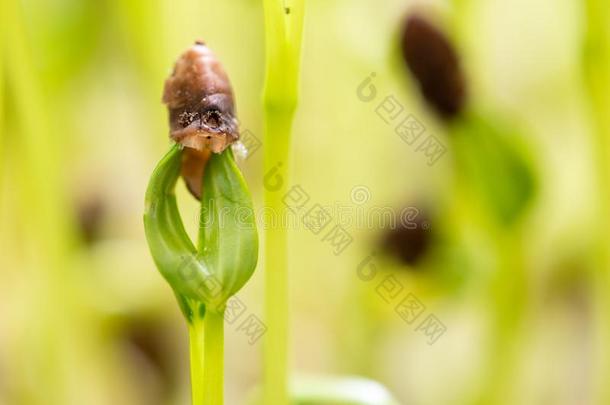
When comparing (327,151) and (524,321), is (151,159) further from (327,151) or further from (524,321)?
(524,321)

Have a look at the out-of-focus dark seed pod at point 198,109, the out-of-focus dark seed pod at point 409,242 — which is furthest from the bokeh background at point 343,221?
the out-of-focus dark seed pod at point 198,109

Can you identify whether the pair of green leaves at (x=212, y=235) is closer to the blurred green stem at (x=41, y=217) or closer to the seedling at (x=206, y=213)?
the seedling at (x=206, y=213)

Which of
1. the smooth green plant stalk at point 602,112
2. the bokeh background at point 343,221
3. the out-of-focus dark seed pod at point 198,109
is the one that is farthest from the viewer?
the bokeh background at point 343,221

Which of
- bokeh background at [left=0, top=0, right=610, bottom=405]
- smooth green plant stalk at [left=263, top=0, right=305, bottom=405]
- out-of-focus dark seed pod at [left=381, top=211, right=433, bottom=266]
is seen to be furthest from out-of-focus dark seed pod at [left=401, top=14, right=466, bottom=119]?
smooth green plant stalk at [left=263, top=0, right=305, bottom=405]

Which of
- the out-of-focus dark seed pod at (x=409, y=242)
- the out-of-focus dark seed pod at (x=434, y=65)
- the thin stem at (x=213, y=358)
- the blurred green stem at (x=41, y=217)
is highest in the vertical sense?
the blurred green stem at (x=41, y=217)

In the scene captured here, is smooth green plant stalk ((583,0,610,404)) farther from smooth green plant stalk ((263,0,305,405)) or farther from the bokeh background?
smooth green plant stalk ((263,0,305,405))

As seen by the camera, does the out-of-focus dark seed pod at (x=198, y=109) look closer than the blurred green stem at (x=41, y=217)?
Yes

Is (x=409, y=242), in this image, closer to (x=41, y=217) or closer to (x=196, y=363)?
(x=41, y=217)
